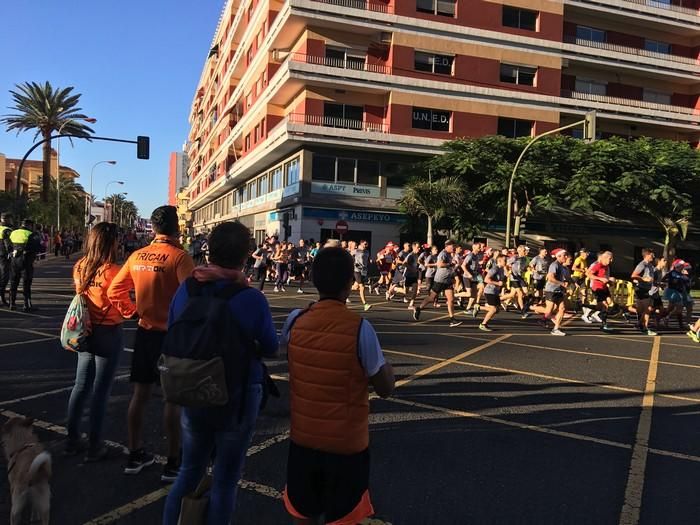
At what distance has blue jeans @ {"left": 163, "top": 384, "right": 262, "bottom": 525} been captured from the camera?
245cm

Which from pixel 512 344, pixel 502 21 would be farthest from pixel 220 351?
pixel 502 21

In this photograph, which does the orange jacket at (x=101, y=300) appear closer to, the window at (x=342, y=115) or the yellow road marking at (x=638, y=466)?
the yellow road marking at (x=638, y=466)

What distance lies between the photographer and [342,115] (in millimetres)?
29312

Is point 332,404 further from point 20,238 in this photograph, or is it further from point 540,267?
point 540,267

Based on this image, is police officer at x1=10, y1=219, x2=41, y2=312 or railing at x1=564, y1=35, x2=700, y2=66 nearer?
police officer at x1=10, y1=219, x2=41, y2=312

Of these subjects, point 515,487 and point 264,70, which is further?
point 264,70

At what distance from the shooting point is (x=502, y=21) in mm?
30938

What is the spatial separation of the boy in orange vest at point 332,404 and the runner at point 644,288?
1135 centimetres

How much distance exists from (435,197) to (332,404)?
24071mm

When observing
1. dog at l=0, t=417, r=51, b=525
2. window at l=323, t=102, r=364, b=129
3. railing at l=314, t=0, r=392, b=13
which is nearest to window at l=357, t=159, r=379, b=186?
window at l=323, t=102, r=364, b=129

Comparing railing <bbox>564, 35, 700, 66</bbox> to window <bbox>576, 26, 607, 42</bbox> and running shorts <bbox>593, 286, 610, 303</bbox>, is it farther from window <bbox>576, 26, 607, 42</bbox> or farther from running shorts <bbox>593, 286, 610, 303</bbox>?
running shorts <bbox>593, 286, 610, 303</bbox>

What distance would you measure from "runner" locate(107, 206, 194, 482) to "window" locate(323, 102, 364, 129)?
26.0 m

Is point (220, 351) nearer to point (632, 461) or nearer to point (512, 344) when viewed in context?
point (632, 461)

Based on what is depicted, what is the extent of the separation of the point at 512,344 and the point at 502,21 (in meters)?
26.7
